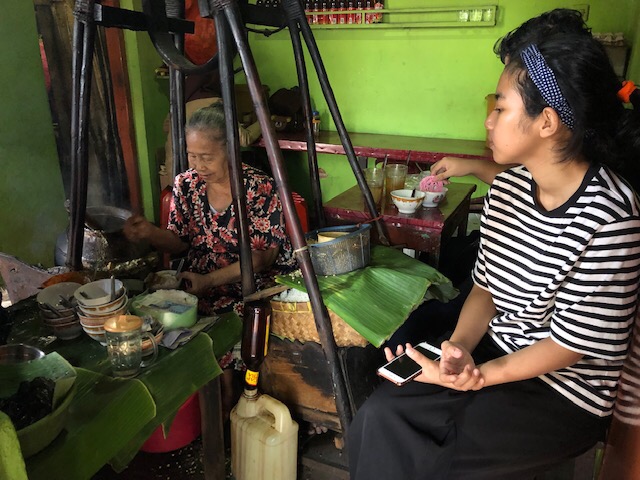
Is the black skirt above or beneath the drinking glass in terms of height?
beneath

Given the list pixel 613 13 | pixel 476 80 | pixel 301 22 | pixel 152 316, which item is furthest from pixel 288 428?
pixel 613 13

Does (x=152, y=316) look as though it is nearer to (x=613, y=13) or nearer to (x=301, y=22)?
(x=301, y=22)

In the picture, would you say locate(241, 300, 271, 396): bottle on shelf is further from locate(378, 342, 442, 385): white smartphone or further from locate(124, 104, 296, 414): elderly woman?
locate(378, 342, 442, 385): white smartphone

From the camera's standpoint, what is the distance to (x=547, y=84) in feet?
3.95

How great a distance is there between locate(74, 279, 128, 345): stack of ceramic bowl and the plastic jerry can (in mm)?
634

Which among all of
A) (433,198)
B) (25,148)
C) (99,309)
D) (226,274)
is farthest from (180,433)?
(25,148)

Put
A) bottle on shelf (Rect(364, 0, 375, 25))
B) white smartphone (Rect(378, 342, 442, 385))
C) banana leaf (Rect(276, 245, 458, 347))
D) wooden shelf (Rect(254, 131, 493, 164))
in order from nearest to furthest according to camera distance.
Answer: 1. white smartphone (Rect(378, 342, 442, 385))
2. banana leaf (Rect(276, 245, 458, 347))
3. wooden shelf (Rect(254, 131, 493, 164))
4. bottle on shelf (Rect(364, 0, 375, 25))

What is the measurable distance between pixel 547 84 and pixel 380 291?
2.74 feet

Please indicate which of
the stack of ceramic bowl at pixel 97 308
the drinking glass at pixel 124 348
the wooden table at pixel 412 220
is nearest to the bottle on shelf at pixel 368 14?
the wooden table at pixel 412 220

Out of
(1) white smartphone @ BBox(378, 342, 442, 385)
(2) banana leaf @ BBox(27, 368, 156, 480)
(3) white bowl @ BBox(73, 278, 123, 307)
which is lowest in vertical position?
(1) white smartphone @ BBox(378, 342, 442, 385)

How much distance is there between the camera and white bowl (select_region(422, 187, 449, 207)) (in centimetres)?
225

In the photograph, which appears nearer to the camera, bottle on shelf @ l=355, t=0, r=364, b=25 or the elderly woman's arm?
the elderly woman's arm

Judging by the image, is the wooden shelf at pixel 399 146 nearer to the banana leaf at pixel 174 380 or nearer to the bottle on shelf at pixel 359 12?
the bottle on shelf at pixel 359 12

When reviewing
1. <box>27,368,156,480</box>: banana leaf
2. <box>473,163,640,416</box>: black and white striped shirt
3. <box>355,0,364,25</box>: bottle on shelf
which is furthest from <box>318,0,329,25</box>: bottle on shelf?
<box>27,368,156,480</box>: banana leaf
